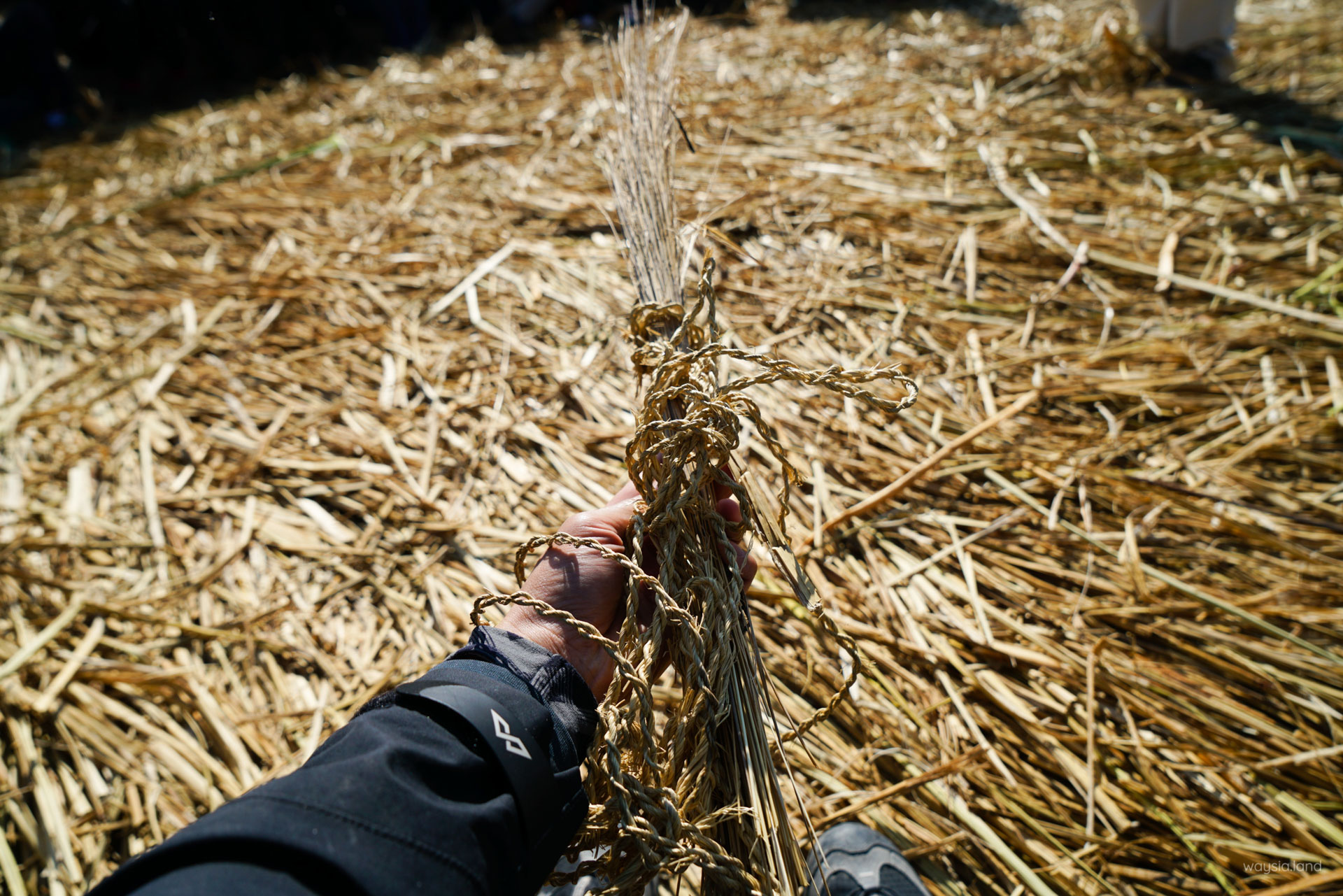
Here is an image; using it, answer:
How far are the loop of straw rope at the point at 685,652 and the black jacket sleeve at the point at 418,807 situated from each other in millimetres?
75

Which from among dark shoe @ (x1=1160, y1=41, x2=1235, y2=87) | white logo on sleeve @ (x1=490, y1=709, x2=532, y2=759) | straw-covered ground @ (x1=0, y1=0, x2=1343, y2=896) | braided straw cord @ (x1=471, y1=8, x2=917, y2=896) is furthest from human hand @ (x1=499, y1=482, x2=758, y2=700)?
dark shoe @ (x1=1160, y1=41, x2=1235, y2=87)

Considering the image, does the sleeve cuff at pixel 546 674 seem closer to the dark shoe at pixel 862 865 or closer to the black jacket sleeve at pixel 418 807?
the black jacket sleeve at pixel 418 807

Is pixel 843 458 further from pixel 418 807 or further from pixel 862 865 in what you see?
pixel 418 807

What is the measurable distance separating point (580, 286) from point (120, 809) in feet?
5.85

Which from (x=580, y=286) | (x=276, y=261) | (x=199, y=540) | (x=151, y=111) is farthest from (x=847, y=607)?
(x=151, y=111)

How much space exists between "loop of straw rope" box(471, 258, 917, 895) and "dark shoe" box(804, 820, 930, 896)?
0.36m

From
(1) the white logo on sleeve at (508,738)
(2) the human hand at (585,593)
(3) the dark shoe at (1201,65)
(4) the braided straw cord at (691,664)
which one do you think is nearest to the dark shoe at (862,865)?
(4) the braided straw cord at (691,664)

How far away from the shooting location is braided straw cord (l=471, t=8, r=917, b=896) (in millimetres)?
820

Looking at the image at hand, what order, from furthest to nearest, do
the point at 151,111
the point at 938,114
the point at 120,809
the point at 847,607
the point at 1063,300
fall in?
the point at 151,111 < the point at 938,114 < the point at 1063,300 < the point at 847,607 < the point at 120,809

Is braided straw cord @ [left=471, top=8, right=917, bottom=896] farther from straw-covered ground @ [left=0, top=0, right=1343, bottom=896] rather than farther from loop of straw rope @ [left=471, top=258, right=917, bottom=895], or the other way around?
straw-covered ground @ [left=0, top=0, right=1343, bottom=896]

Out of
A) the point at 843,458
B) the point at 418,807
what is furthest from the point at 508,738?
the point at 843,458

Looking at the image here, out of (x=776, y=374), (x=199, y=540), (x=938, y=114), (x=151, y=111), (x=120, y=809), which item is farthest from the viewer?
(x=151, y=111)

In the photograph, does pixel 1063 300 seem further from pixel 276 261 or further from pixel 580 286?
pixel 276 261

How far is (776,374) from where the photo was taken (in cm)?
98
